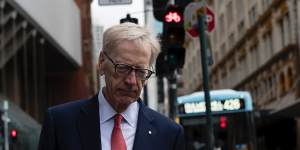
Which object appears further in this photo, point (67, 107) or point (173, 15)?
Answer: point (173, 15)

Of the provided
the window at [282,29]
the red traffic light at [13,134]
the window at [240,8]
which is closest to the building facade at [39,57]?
the red traffic light at [13,134]

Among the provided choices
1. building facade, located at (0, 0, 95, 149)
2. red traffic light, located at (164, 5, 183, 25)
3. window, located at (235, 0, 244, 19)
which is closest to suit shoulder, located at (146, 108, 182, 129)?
red traffic light, located at (164, 5, 183, 25)

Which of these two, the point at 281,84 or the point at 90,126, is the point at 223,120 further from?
the point at 281,84

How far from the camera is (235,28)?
202ft

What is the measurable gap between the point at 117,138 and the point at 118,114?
11 centimetres

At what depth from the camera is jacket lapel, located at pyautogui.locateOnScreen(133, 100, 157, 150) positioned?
3301 millimetres

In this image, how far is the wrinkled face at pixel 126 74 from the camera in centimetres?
318

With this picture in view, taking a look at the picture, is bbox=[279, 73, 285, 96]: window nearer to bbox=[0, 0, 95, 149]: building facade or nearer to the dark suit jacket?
bbox=[0, 0, 95, 149]: building facade

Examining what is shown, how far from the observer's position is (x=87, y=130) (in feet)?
10.9

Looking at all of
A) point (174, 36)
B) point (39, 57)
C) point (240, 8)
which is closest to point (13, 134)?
point (174, 36)

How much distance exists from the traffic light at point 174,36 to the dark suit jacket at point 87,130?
10795mm

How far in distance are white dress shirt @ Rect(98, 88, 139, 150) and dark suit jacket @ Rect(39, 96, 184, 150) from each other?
0.03 meters

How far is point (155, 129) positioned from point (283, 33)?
1708 inches

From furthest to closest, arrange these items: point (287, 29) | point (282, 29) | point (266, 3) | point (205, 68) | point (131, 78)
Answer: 1. point (266, 3)
2. point (282, 29)
3. point (287, 29)
4. point (205, 68)
5. point (131, 78)
